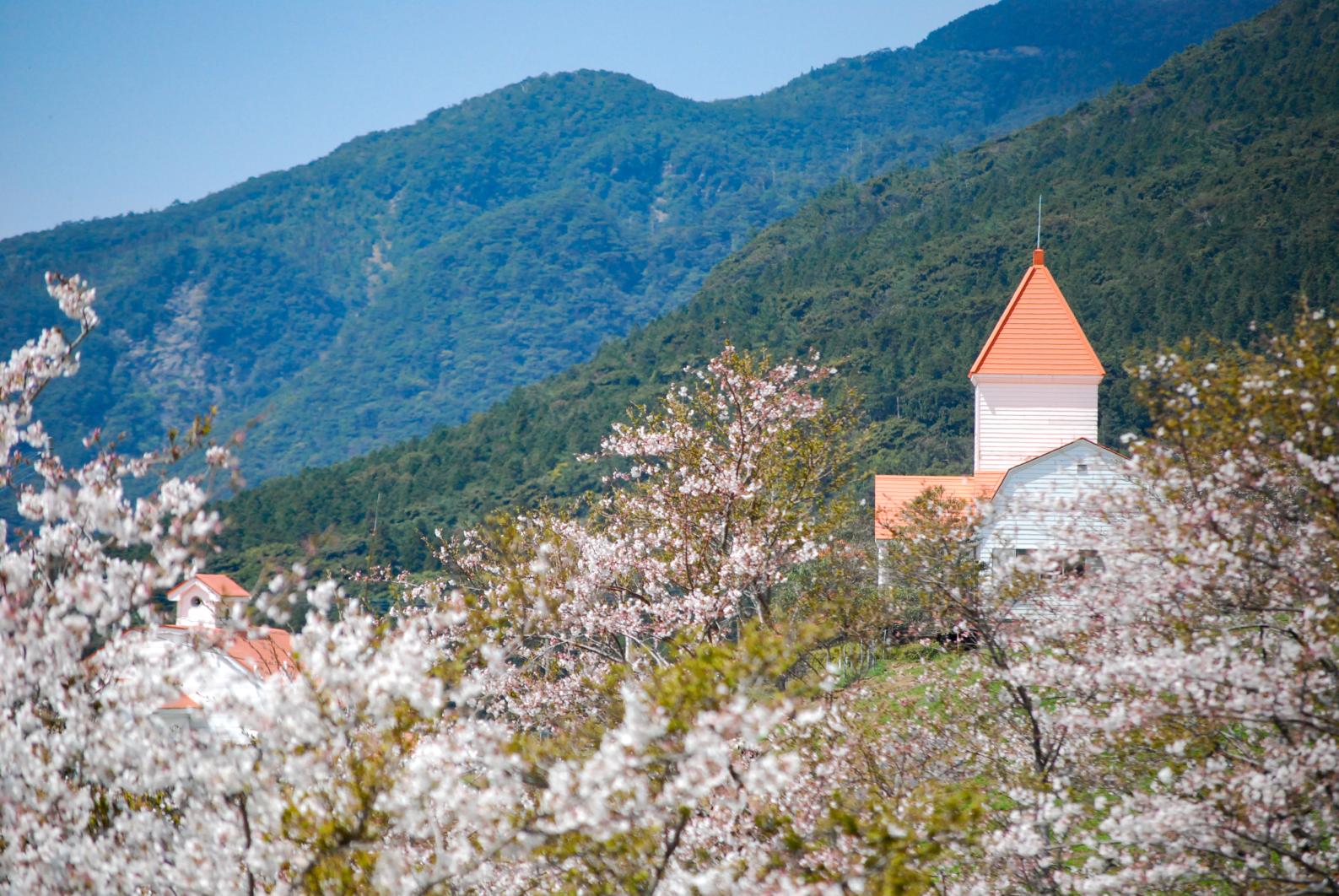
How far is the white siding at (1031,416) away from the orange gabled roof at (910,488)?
70 centimetres

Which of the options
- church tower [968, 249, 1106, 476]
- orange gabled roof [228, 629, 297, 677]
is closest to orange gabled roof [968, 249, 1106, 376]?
church tower [968, 249, 1106, 476]

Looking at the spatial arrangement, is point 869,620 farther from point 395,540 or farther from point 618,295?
point 618,295

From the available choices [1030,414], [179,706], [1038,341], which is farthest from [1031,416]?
[179,706]

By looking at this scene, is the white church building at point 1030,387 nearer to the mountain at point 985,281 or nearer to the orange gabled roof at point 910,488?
the orange gabled roof at point 910,488

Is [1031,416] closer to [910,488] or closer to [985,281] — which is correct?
[910,488]

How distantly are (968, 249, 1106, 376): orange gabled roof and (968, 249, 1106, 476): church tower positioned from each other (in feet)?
0.06

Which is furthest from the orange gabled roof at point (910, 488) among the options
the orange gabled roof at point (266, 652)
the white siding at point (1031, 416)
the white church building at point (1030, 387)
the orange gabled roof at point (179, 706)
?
the orange gabled roof at point (179, 706)

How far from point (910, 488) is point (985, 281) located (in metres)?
51.4

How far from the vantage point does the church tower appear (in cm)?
2753

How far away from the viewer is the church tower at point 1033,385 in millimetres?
27531

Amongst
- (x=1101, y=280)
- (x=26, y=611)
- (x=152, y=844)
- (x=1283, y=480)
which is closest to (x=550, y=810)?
(x=152, y=844)

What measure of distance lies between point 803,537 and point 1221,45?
3451 inches

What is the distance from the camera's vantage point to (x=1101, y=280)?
6431 centimetres

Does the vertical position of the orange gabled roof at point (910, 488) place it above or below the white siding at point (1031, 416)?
below
